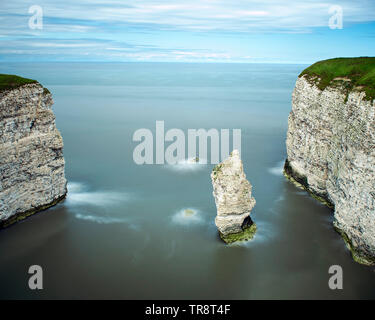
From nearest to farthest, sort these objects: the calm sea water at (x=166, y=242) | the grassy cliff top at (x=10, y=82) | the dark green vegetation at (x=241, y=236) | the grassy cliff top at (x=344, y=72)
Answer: the calm sea water at (x=166, y=242)
the grassy cliff top at (x=10, y=82)
the dark green vegetation at (x=241, y=236)
the grassy cliff top at (x=344, y=72)

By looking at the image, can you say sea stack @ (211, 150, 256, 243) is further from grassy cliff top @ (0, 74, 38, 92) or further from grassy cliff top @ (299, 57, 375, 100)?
grassy cliff top @ (0, 74, 38, 92)

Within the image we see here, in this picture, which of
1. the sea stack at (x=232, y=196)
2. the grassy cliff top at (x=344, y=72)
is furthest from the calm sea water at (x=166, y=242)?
the grassy cliff top at (x=344, y=72)

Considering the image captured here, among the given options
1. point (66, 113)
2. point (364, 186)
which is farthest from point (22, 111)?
point (66, 113)

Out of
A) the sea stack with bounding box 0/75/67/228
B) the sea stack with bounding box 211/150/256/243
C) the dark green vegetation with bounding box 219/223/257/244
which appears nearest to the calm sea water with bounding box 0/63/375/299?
the dark green vegetation with bounding box 219/223/257/244

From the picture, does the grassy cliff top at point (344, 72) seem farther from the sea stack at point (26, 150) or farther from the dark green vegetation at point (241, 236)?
the sea stack at point (26, 150)

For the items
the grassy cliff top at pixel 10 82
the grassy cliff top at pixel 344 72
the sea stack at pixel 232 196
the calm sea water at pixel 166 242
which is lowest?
the calm sea water at pixel 166 242

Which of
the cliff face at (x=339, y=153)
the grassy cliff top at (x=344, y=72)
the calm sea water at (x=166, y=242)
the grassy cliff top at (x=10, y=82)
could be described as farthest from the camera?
the grassy cliff top at (x=344, y=72)

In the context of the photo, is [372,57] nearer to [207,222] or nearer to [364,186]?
[364,186]
